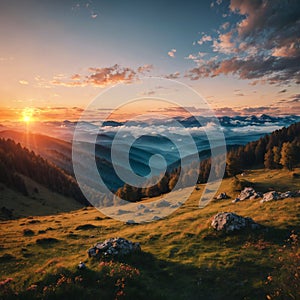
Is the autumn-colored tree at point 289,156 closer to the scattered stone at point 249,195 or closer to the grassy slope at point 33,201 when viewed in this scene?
the scattered stone at point 249,195

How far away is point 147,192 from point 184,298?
9601 centimetres

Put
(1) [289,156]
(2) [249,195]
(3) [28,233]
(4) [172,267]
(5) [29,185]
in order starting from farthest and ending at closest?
(5) [29,185], (1) [289,156], (2) [249,195], (3) [28,233], (4) [172,267]

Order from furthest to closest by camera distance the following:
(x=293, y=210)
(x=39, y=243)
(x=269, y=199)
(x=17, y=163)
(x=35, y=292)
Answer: (x=17, y=163), (x=269, y=199), (x=293, y=210), (x=39, y=243), (x=35, y=292)

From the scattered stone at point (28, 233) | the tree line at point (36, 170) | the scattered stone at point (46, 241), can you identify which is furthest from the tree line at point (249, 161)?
the scattered stone at point (46, 241)

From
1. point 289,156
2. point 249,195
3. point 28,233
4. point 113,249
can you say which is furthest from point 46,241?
point 289,156

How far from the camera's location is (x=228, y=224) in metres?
30.8

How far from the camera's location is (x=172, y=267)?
2312 centimetres

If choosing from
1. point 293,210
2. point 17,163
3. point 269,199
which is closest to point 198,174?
point 269,199

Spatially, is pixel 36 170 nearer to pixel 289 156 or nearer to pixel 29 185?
pixel 29 185

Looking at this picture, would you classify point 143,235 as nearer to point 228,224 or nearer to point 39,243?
point 228,224

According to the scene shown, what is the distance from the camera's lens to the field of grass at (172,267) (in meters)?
18.3

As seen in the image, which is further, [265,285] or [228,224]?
[228,224]

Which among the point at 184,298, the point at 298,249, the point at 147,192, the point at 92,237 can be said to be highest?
the point at 298,249

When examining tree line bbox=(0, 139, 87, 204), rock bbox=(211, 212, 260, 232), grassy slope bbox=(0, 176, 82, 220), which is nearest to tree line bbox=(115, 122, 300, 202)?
grassy slope bbox=(0, 176, 82, 220)
